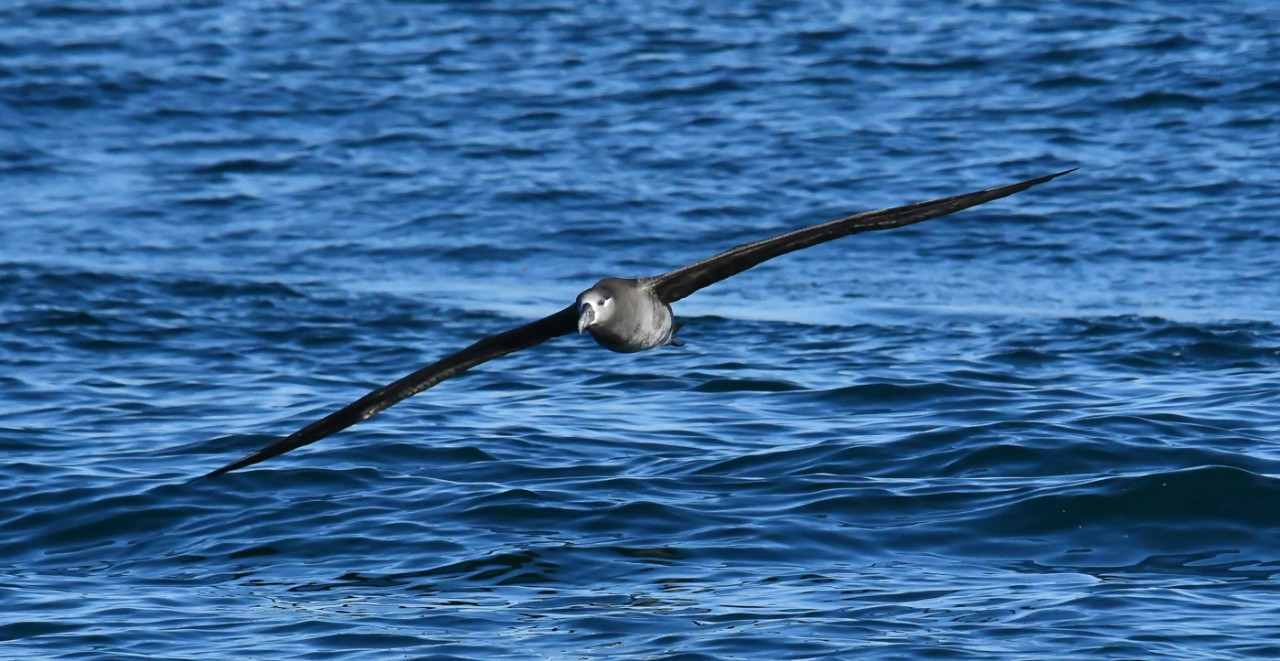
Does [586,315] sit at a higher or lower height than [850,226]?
lower

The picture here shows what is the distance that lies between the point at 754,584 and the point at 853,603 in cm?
48

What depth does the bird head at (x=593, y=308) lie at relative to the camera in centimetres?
700

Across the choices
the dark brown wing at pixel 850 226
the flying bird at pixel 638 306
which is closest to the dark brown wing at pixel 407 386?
the flying bird at pixel 638 306

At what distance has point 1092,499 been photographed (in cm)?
831

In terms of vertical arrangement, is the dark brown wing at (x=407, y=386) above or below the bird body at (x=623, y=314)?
below

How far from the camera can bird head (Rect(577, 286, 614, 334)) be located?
700cm

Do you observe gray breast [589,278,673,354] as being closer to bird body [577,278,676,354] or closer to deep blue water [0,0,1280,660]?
bird body [577,278,676,354]

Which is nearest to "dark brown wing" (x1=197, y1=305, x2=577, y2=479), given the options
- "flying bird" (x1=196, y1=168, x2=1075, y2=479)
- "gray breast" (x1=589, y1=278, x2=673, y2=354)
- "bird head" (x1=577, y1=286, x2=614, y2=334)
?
"flying bird" (x1=196, y1=168, x2=1075, y2=479)

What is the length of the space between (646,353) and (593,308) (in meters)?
4.97

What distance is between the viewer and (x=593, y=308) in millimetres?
7023

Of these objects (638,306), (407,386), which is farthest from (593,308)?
(407,386)

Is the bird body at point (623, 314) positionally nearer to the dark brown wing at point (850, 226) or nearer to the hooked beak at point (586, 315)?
the hooked beak at point (586, 315)

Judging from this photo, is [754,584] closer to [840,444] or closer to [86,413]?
[840,444]

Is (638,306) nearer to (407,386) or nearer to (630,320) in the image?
(630,320)
